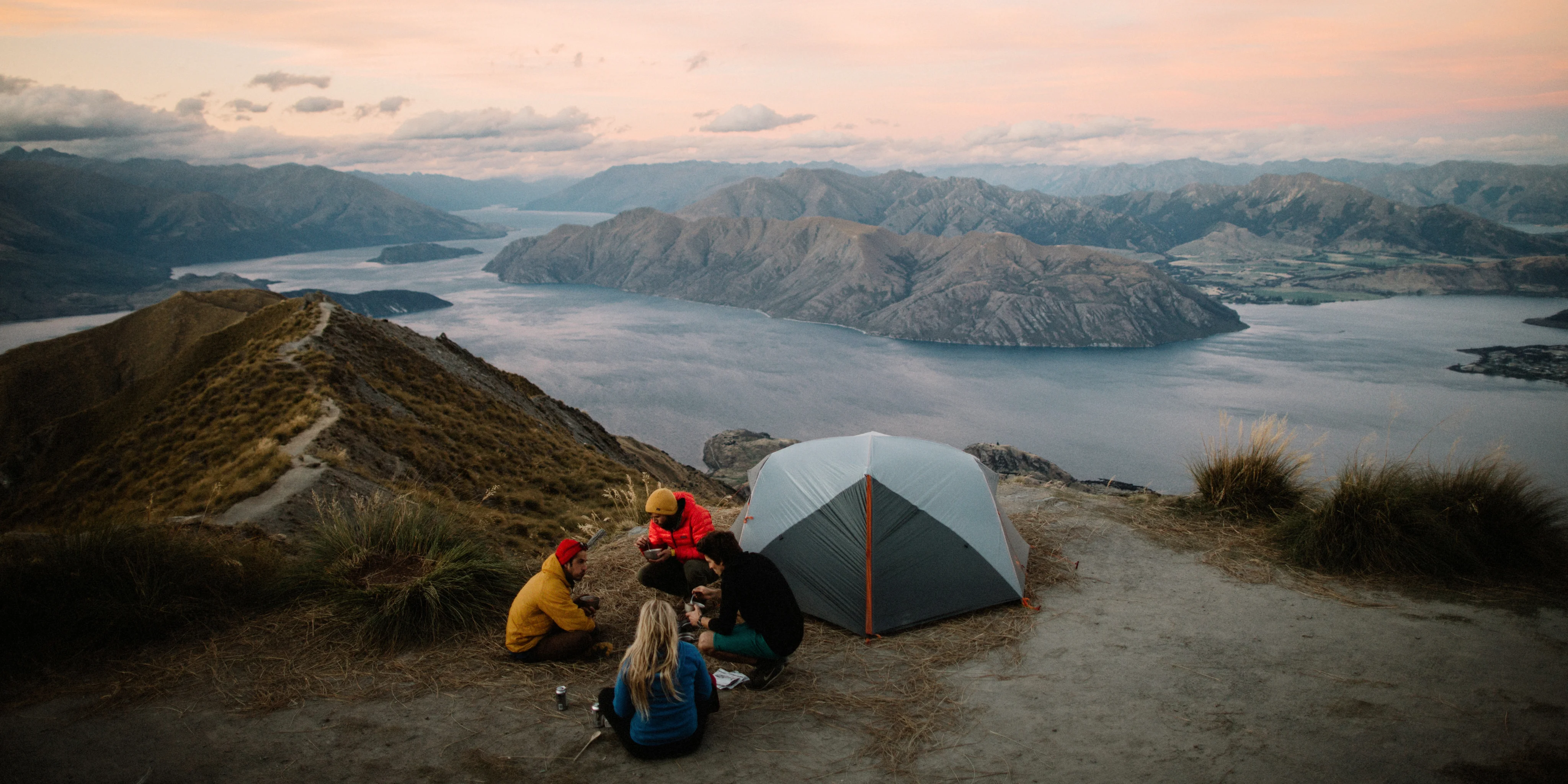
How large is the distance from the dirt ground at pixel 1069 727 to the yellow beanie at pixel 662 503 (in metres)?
2.25

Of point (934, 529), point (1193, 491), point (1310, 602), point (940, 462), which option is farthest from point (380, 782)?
point (1193, 491)

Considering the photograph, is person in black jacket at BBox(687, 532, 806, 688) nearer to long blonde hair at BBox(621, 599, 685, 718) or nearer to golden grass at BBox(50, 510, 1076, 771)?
golden grass at BBox(50, 510, 1076, 771)

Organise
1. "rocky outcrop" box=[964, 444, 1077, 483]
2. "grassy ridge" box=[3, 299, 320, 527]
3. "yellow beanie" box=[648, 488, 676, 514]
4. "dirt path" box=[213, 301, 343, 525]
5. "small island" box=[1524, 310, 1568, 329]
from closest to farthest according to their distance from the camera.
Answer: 1. "yellow beanie" box=[648, 488, 676, 514]
2. "dirt path" box=[213, 301, 343, 525]
3. "grassy ridge" box=[3, 299, 320, 527]
4. "rocky outcrop" box=[964, 444, 1077, 483]
5. "small island" box=[1524, 310, 1568, 329]

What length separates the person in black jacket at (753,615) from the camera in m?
6.43

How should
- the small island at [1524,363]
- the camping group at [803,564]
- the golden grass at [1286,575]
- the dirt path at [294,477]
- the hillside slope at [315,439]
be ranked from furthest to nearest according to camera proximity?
the small island at [1524,363], the hillside slope at [315,439], the dirt path at [294,477], the golden grass at [1286,575], the camping group at [803,564]

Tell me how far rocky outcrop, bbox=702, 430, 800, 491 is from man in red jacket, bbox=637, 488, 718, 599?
2970 inches

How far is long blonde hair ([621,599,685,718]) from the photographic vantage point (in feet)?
16.4

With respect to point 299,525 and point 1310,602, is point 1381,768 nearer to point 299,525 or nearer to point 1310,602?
point 1310,602

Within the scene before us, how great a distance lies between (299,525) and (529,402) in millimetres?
18389

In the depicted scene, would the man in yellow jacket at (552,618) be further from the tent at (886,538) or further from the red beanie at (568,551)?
the tent at (886,538)

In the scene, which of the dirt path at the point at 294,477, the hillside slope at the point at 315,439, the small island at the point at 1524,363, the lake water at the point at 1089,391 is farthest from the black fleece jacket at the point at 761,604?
the small island at the point at 1524,363

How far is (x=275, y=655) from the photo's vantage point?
22.1ft

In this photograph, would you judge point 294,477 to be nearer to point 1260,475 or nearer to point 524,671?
point 524,671

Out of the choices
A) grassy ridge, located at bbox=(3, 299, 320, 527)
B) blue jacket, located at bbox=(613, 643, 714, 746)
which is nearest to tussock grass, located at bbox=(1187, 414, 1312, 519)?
blue jacket, located at bbox=(613, 643, 714, 746)
